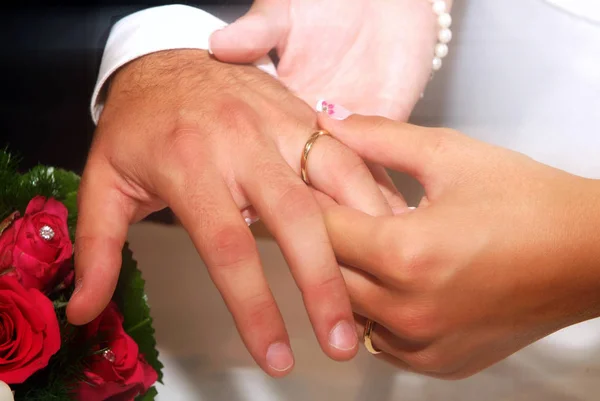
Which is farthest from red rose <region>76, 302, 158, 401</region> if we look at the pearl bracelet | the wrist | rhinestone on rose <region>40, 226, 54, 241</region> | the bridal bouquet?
the pearl bracelet

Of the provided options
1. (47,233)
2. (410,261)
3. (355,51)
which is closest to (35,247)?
(47,233)

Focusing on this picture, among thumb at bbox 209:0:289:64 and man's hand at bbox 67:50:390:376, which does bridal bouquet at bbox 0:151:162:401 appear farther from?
thumb at bbox 209:0:289:64

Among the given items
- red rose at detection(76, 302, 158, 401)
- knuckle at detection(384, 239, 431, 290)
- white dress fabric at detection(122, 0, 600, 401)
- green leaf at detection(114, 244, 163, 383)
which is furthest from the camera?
white dress fabric at detection(122, 0, 600, 401)

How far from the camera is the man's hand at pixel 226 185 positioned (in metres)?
0.56

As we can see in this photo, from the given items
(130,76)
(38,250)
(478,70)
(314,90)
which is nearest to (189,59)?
(130,76)

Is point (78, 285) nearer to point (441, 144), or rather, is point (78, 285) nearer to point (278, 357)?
point (278, 357)

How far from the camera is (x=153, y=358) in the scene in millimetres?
785

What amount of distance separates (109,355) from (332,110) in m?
0.38

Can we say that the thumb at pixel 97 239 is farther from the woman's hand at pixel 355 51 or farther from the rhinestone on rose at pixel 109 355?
the woman's hand at pixel 355 51

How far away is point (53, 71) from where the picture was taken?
100 centimetres

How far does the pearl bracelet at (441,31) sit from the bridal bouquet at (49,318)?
0.55m

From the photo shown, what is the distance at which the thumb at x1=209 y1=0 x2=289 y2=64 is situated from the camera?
736mm

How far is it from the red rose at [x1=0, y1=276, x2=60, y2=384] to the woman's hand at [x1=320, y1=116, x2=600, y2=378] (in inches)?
11.2

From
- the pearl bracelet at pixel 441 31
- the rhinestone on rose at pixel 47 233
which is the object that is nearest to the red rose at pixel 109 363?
the rhinestone on rose at pixel 47 233
